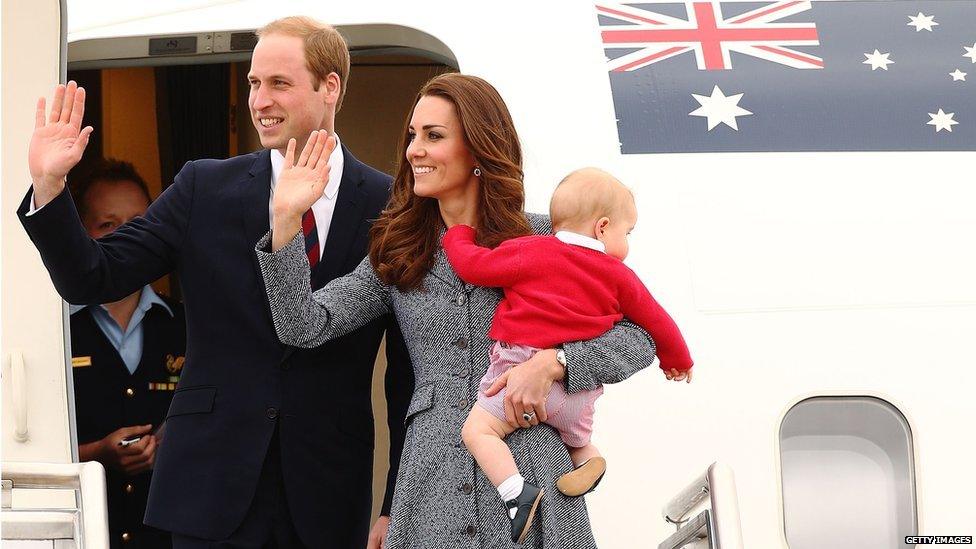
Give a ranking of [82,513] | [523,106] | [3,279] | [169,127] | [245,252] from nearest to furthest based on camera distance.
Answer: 1. [82,513]
2. [245,252]
3. [3,279]
4. [523,106]
5. [169,127]

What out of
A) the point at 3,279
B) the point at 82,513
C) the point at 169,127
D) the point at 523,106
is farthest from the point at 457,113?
the point at 169,127

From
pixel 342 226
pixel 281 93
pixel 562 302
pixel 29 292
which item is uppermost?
pixel 281 93

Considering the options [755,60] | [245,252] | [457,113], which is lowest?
[245,252]

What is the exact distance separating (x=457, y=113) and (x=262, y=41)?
2.05 feet

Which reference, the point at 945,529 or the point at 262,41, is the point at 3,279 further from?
the point at 945,529

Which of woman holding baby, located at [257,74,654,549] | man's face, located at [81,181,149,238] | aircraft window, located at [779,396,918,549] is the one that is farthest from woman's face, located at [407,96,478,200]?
man's face, located at [81,181,149,238]

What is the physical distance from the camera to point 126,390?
4.27m

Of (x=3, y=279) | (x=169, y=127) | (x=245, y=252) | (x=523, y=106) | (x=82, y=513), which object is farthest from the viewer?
(x=169, y=127)

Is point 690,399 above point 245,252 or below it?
below

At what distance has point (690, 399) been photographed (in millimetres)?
3746

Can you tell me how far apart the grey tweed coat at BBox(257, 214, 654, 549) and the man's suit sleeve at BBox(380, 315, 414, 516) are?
0.21 metres

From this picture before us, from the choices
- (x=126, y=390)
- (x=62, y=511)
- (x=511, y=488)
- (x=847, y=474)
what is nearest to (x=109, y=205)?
(x=126, y=390)

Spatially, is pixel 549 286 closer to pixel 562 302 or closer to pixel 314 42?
pixel 562 302

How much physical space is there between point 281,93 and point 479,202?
24.4 inches
